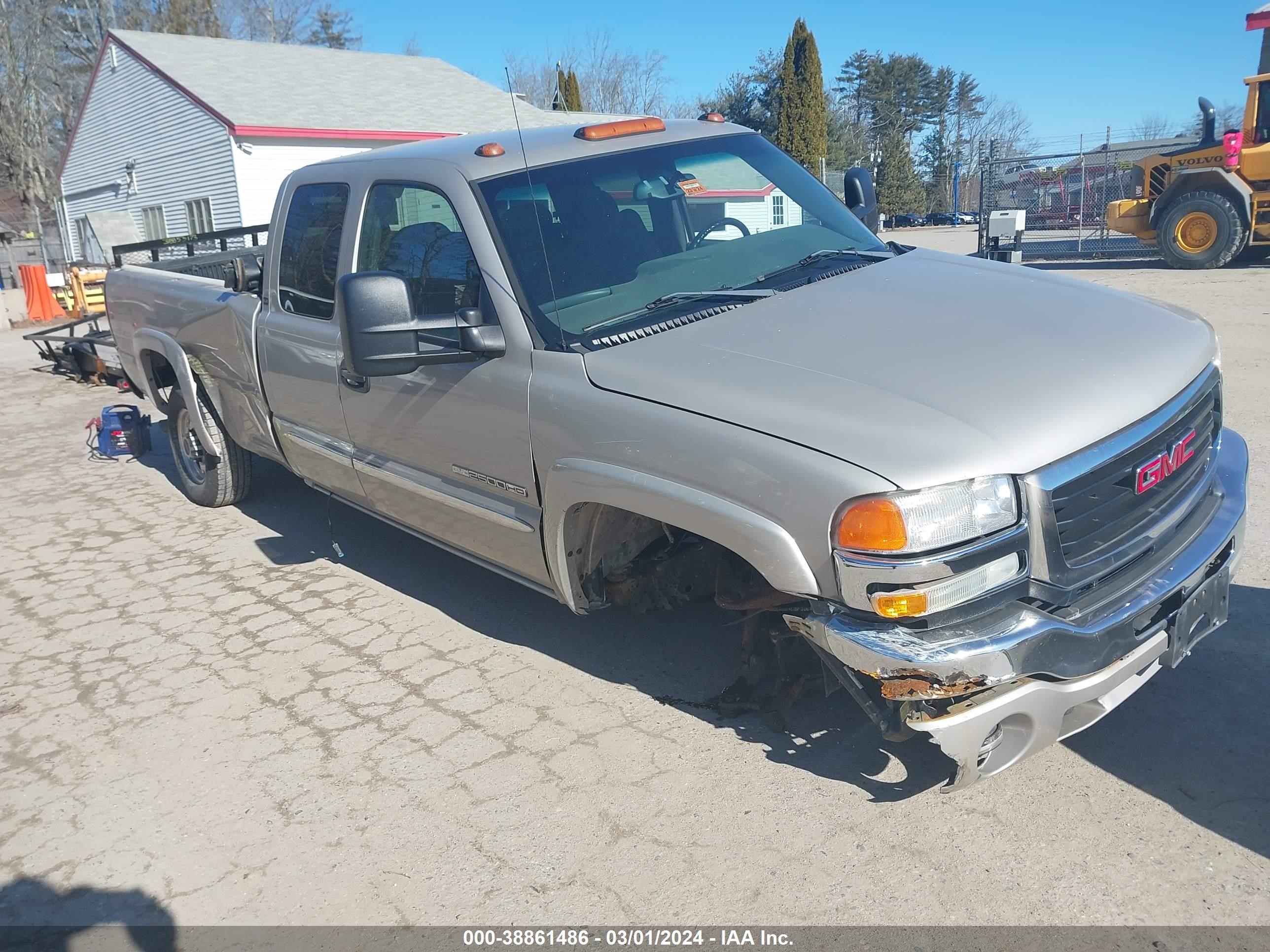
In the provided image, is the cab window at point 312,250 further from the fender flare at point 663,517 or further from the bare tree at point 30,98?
the bare tree at point 30,98

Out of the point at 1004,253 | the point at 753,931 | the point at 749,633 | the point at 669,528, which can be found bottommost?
the point at 753,931

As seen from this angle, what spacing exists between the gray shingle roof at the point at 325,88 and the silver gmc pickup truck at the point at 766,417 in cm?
2015

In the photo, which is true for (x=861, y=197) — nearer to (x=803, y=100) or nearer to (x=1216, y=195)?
(x=1216, y=195)

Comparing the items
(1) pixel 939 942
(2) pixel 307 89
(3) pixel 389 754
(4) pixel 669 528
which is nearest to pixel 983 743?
(1) pixel 939 942

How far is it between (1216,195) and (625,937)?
17.2 m

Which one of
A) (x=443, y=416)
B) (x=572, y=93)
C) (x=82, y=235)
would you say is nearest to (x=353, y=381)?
(x=443, y=416)

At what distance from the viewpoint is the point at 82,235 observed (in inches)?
1212

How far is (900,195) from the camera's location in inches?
1955

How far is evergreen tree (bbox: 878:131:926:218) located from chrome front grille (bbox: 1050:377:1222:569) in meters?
47.3

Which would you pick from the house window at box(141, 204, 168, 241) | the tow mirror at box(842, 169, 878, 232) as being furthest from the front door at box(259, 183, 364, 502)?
the house window at box(141, 204, 168, 241)

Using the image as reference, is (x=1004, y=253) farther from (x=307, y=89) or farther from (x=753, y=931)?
(x=307, y=89)

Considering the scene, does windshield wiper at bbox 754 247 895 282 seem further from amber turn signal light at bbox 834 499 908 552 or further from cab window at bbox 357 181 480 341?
amber turn signal light at bbox 834 499 908 552

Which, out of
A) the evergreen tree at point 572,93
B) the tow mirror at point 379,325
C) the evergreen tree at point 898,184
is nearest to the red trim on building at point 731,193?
the tow mirror at point 379,325

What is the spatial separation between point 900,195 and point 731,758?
50321 mm
